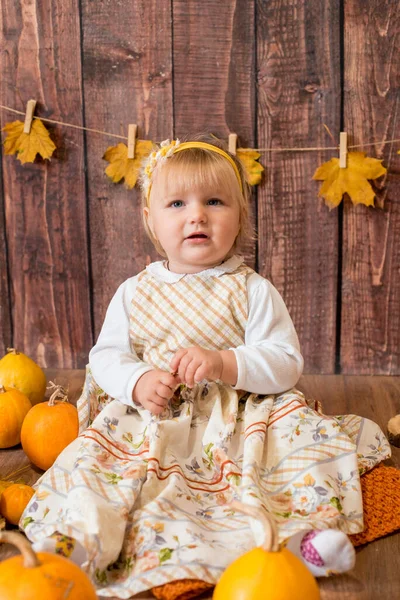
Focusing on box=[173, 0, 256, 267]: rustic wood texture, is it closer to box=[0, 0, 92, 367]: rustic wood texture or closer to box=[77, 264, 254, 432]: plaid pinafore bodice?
box=[0, 0, 92, 367]: rustic wood texture

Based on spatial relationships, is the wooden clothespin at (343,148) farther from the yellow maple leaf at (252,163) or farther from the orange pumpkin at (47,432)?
the orange pumpkin at (47,432)

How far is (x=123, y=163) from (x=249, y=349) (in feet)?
2.69

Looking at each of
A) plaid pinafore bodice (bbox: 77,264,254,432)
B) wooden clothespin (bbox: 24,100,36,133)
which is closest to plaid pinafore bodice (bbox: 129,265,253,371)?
plaid pinafore bodice (bbox: 77,264,254,432)

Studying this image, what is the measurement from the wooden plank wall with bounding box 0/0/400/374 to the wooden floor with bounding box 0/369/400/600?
95 millimetres

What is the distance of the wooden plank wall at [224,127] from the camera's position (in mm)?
1947

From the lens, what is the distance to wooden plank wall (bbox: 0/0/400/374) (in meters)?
1.95

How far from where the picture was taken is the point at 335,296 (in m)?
2.07

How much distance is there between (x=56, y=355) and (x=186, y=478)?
99 cm

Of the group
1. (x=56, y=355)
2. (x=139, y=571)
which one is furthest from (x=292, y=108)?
(x=139, y=571)

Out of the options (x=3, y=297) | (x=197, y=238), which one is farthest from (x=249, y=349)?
(x=3, y=297)

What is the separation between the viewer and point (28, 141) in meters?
2.04

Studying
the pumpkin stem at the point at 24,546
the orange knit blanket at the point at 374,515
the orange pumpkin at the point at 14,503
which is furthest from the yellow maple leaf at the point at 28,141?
the pumpkin stem at the point at 24,546

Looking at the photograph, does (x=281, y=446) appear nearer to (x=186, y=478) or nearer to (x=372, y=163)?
(x=186, y=478)

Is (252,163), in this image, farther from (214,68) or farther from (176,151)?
(176,151)
